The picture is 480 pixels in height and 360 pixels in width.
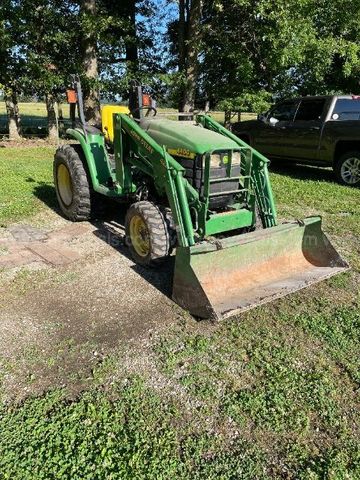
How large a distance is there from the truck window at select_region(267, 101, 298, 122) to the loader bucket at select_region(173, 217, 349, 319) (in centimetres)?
617

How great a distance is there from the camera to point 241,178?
4715 millimetres

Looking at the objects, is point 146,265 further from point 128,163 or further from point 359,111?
point 359,111

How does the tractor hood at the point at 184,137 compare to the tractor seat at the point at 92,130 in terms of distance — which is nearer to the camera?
the tractor hood at the point at 184,137

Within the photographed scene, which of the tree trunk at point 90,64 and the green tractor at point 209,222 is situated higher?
the tree trunk at point 90,64

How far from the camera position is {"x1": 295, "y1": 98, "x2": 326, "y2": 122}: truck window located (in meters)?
9.62

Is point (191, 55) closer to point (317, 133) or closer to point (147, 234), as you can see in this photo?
point (317, 133)

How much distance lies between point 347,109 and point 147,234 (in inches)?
262

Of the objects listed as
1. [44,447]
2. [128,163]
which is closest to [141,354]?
[44,447]

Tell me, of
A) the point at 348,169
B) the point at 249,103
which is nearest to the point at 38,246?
the point at 348,169

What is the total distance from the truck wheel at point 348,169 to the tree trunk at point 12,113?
33.0ft

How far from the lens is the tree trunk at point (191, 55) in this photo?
46.6 ft

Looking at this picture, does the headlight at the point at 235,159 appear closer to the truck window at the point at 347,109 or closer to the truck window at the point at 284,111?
the truck window at the point at 347,109

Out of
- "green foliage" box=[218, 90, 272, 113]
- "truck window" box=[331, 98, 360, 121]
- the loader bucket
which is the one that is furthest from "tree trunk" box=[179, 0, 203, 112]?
the loader bucket

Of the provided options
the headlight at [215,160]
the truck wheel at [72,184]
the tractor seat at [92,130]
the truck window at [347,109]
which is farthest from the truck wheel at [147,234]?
the truck window at [347,109]
